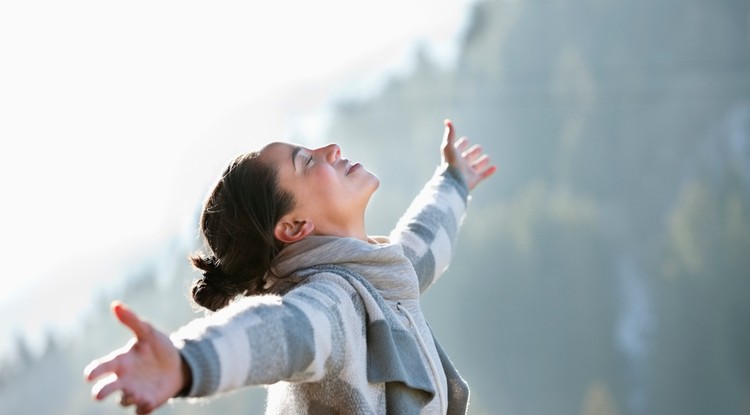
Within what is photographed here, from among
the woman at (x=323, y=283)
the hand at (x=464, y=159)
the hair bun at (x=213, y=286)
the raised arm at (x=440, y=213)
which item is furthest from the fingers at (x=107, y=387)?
the hand at (x=464, y=159)

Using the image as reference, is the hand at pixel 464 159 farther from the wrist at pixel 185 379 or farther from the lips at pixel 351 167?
the wrist at pixel 185 379

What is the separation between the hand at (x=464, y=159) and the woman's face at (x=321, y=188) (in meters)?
0.33

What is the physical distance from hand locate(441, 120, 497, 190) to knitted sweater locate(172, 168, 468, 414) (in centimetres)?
25

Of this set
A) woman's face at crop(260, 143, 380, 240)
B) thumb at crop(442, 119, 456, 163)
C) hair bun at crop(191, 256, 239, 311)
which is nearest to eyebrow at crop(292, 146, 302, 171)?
woman's face at crop(260, 143, 380, 240)

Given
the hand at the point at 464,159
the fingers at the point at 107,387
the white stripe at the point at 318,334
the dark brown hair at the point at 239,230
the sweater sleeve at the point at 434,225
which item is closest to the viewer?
the fingers at the point at 107,387

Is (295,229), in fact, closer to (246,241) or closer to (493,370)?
(246,241)

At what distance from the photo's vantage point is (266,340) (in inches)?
24.6

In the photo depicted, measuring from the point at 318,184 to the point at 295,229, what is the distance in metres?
0.05

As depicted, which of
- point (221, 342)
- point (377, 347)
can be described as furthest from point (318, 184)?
point (221, 342)

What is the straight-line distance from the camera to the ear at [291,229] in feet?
2.75

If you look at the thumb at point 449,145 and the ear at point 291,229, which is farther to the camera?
the thumb at point 449,145

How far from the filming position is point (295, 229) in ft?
2.77

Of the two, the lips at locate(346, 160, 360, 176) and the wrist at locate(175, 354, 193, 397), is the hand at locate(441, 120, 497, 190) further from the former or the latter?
the wrist at locate(175, 354, 193, 397)

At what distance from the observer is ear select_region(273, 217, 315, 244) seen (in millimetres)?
837
